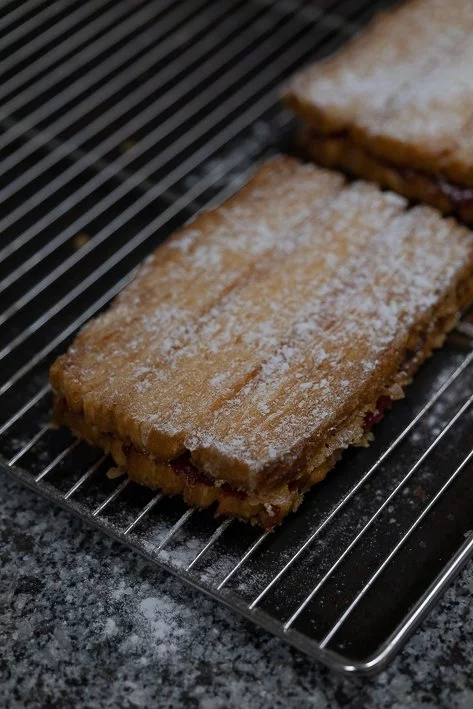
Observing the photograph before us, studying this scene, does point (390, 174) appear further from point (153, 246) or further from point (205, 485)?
point (205, 485)

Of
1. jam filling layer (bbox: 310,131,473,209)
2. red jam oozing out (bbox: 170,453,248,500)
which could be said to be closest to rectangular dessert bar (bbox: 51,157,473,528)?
red jam oozing out (bbox: 170,453,248,500)

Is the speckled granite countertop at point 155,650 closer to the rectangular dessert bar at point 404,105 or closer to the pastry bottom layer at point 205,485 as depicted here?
the pastry bottom layer at point 205,485

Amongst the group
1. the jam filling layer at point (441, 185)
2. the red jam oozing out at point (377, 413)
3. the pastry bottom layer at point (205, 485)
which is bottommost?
the red jam oozing out at point (377, 413)

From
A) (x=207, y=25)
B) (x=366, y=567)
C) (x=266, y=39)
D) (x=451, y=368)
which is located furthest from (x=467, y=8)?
(x=366, y=567)

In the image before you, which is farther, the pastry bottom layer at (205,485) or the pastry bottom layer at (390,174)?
the pastry bottom layer at (390,174)

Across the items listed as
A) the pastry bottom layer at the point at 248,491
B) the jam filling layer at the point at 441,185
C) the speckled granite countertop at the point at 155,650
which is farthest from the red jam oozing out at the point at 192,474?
the jam filling layer at the point at 441,185

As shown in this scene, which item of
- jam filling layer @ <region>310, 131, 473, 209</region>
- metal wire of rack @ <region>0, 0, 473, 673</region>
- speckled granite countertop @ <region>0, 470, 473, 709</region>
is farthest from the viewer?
jam filling layer @ <region>310, 131, 473, 209</region>

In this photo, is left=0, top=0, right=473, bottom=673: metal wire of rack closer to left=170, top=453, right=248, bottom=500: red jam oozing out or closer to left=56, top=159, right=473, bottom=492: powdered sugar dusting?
left=170, top=453, right=248, bottom=500: red jam oozing out
